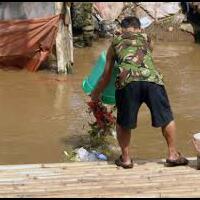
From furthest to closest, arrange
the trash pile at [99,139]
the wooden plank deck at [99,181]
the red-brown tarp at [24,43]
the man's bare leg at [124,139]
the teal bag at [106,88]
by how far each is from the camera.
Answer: the red-brown tarp at [24,43] < the trash pile at [99,139] < the teal bag at [106,88] < the man's bare leg at [124,139] < the wooden plank deck at [99,181]

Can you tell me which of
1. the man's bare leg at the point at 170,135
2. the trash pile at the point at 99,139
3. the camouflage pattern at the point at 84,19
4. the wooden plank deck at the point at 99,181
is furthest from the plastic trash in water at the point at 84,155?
the camouflage pattern at the point at 84,19

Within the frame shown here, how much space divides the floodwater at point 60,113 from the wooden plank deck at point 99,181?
5.50ft

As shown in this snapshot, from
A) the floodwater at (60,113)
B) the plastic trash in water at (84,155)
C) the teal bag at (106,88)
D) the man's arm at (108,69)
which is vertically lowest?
the floodwater at (60,113)

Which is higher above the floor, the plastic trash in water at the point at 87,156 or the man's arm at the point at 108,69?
the man's arm at the point at 108,69

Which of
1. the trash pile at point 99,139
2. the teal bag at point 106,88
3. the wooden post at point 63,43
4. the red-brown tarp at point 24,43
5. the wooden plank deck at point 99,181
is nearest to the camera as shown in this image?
the wooden plank deck at point 99,181

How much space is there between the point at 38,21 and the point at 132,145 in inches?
212

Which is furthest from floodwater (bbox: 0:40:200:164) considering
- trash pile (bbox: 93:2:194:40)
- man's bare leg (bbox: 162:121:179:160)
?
trash pile (bbox: 93:2:194:40)

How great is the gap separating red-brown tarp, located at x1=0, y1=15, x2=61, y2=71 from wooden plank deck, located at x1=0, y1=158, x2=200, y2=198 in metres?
7.07

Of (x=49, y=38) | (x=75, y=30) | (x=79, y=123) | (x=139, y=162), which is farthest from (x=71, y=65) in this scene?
(x=139, y=162)

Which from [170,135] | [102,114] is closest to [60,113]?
[102,114]

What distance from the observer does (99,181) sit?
16.8 ft

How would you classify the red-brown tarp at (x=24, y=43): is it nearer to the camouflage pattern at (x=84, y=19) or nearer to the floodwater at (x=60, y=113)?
the floodwater at (x=60, y=113)

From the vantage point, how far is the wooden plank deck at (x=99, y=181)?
479 centimetres

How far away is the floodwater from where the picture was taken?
297 inches
